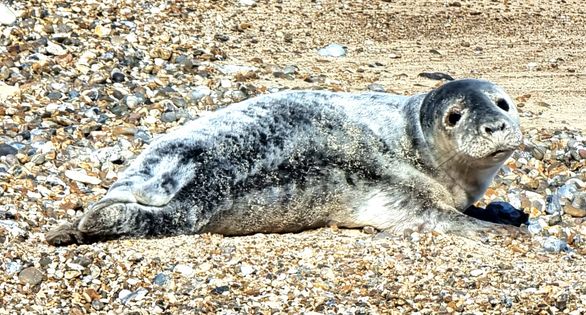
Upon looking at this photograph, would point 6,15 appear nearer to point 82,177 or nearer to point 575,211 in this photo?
point 82,177

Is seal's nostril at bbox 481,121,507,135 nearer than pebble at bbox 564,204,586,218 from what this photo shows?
Yes

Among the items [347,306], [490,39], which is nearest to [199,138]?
[347,306]

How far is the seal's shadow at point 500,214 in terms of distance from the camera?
21.5 feet

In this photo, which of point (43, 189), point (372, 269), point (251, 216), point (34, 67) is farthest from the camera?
point (34, 67)

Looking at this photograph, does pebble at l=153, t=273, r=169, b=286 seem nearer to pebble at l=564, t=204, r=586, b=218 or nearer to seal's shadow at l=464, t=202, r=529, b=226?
seal's shadow at l=464, t=202, r=529, b=226

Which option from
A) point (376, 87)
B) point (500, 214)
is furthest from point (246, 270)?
point (376, 87)

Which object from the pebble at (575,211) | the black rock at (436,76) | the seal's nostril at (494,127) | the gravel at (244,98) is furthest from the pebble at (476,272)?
the black rock at (436,76)

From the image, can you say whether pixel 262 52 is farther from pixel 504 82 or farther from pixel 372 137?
pixel 372 137

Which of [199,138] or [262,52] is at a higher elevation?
[199,138]

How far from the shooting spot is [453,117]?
6055mm

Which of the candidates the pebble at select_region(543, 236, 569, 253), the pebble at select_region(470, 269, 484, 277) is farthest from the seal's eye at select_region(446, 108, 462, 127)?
the pebble at select_region(470, 269, 484, 277)

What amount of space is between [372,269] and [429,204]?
2.88 ft

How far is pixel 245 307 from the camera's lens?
5078 mm

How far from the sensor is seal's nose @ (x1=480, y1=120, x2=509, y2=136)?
19.0ft
